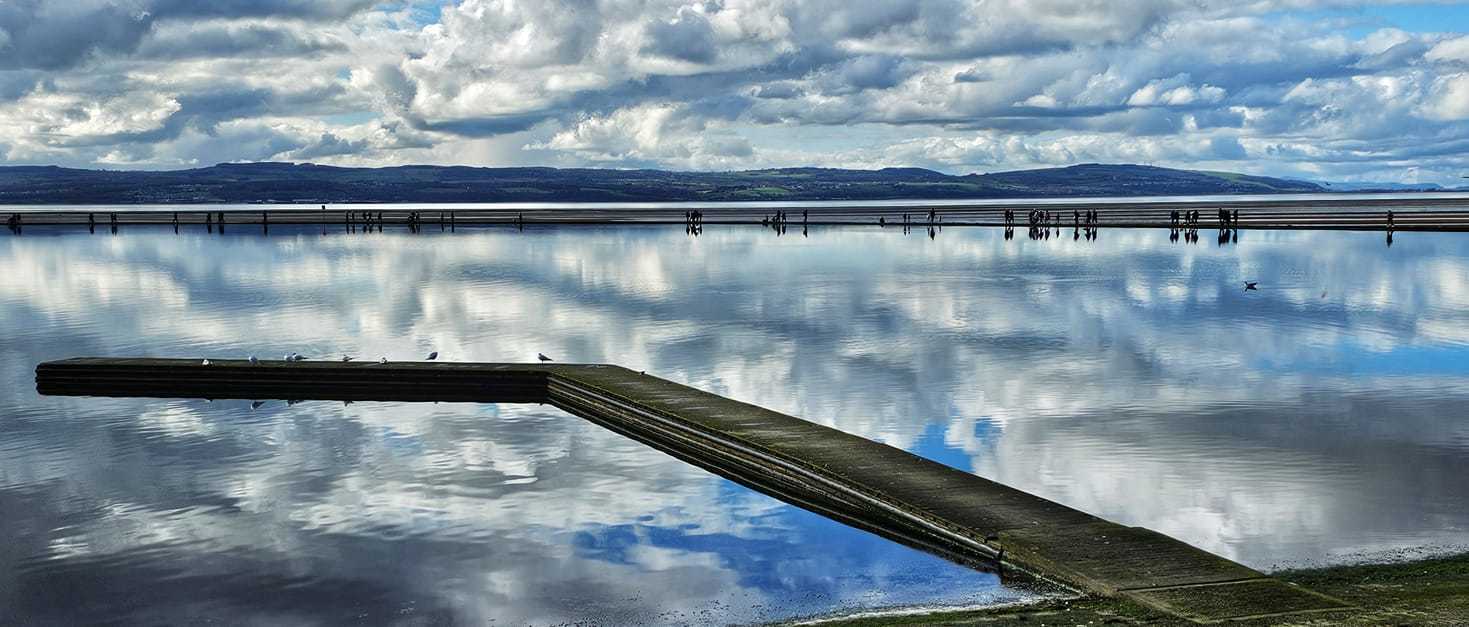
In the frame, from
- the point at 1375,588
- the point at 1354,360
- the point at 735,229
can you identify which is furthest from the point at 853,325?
the point at 735,229

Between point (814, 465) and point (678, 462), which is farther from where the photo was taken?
point (678, 462)

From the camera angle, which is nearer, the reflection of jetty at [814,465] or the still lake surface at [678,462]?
the reflection of jetty at [814,465]

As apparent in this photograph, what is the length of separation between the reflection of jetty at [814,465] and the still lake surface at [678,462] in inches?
27.2

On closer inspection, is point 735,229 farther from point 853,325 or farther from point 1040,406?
point 1040,406

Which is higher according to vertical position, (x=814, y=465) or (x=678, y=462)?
(x=814, y=465)

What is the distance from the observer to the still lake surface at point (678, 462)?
20.8 meters

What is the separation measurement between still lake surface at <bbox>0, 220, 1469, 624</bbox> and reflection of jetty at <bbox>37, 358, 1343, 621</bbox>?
2.26 ft

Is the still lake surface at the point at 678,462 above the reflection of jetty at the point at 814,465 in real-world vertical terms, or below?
below

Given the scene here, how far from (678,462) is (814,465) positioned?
4847 mm

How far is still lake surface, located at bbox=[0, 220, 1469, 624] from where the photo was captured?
818 inches

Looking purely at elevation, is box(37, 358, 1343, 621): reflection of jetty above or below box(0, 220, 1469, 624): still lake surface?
above

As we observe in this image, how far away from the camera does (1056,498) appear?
2525cm

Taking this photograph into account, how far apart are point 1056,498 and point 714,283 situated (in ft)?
180

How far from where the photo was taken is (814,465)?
2536 centimetres
